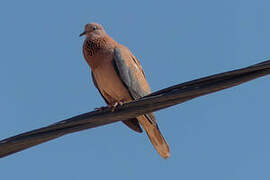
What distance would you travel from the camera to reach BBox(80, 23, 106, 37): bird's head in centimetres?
715

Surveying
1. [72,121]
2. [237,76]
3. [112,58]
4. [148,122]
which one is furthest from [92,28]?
[237,76]

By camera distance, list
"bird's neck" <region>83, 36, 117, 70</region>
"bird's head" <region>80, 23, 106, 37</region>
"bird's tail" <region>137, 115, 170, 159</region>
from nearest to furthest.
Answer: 1. "bird's tail" <region>137, 115, 170, 159</region>
2. "bird's neck" <region>83, 36, 117, 70</region>
3. "bird's head" <region>80, 23, 106, 37</region>

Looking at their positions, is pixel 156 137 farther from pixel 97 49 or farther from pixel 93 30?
pixel 93 30

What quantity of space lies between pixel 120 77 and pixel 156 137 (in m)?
0.86

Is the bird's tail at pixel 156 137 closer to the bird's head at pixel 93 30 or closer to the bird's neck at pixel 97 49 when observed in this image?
the bird's neck at pixel 97 49

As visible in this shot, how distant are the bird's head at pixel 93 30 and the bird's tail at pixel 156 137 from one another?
1314mm

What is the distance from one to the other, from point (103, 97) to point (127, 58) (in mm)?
709

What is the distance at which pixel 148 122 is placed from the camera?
21.8 feet

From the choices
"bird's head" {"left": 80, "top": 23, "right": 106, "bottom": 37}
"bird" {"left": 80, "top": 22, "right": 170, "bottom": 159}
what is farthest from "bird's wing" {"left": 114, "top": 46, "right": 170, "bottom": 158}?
"bird's head" {"left": 80, "top": 23, "right": 106, "bottom": 37}

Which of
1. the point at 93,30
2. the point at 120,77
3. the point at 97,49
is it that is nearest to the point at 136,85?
the point at 120,77

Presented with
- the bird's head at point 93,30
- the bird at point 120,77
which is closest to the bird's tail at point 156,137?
the bird at point 120,77

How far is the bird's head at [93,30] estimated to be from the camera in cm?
715

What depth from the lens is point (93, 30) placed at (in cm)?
723

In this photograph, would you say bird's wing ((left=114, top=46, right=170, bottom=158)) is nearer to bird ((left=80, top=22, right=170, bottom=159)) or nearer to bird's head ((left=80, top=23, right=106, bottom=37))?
bird ((left=80, top=22, right=170, bottom=159))
